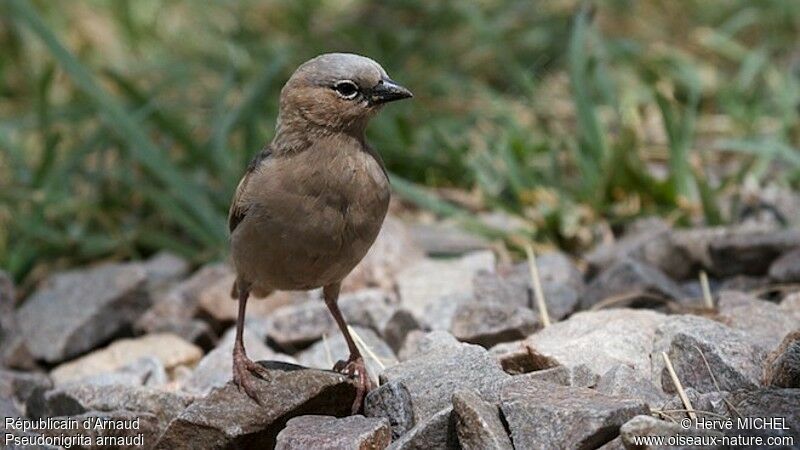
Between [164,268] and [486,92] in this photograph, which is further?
[486,92]

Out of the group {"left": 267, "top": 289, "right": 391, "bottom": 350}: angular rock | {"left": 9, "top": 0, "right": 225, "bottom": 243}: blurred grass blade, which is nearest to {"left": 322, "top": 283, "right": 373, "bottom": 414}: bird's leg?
{"left": 267, "top": 289, "right": 391, "bottom": 350}: angular rock

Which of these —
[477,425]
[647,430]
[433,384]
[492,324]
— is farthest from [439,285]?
[647,430]

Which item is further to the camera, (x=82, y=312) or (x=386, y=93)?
(x=82, y=312)

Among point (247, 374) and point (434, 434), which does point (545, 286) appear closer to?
point (247, 374)

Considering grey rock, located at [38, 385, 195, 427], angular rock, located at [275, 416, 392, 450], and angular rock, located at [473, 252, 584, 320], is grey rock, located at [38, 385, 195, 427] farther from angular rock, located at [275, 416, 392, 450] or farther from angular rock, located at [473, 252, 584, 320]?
angular rock, located at [473, 252, 584, 320]

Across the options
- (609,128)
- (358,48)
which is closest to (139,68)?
(358,48)

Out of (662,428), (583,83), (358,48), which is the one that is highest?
(358,48)

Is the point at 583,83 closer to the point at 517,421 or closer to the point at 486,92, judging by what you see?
the point at 486,92

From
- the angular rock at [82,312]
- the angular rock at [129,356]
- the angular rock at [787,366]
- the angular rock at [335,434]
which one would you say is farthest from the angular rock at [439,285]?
the angular rock at [787,366]
